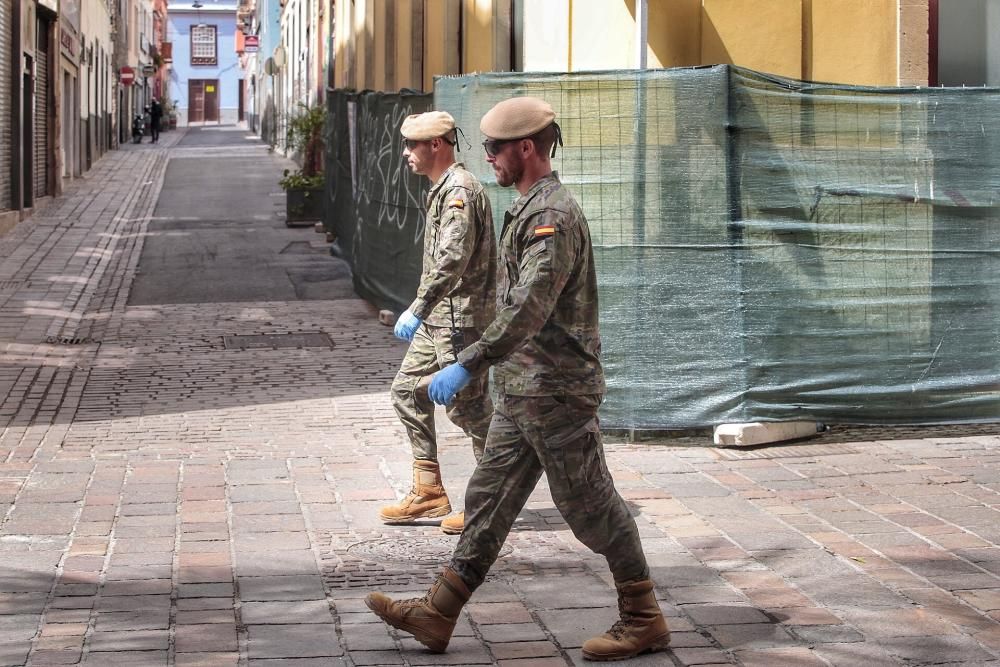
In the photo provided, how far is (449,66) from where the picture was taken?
16.0 meters

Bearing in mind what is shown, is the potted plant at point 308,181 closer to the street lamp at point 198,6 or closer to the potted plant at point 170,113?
the potted plant at point 170,113

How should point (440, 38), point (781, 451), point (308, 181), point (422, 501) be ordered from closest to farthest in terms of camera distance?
point (422, 501), point (781, 451), point (440, 38), point (308, 181)

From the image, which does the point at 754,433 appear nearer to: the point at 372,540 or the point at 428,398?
the point at 428,398

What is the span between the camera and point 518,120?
476cm

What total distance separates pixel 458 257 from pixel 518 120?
4.92 feet

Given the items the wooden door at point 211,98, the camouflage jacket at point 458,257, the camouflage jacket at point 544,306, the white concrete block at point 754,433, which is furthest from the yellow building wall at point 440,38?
the wooden door at point 211,98

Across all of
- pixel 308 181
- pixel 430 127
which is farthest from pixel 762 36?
pixel 308 181

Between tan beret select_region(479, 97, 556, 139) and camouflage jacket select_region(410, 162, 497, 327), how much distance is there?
4.74ft

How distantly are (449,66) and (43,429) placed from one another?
818 centimetres

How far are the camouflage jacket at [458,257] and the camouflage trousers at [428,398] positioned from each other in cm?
9

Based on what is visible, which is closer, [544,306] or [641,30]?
[544,306]

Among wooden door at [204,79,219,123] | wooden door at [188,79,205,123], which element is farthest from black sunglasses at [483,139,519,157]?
wooden door at [188,79,205,123]

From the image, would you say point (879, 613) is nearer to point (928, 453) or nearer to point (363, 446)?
point (928, 453)

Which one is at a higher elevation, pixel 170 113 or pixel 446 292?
pixel 170 113
